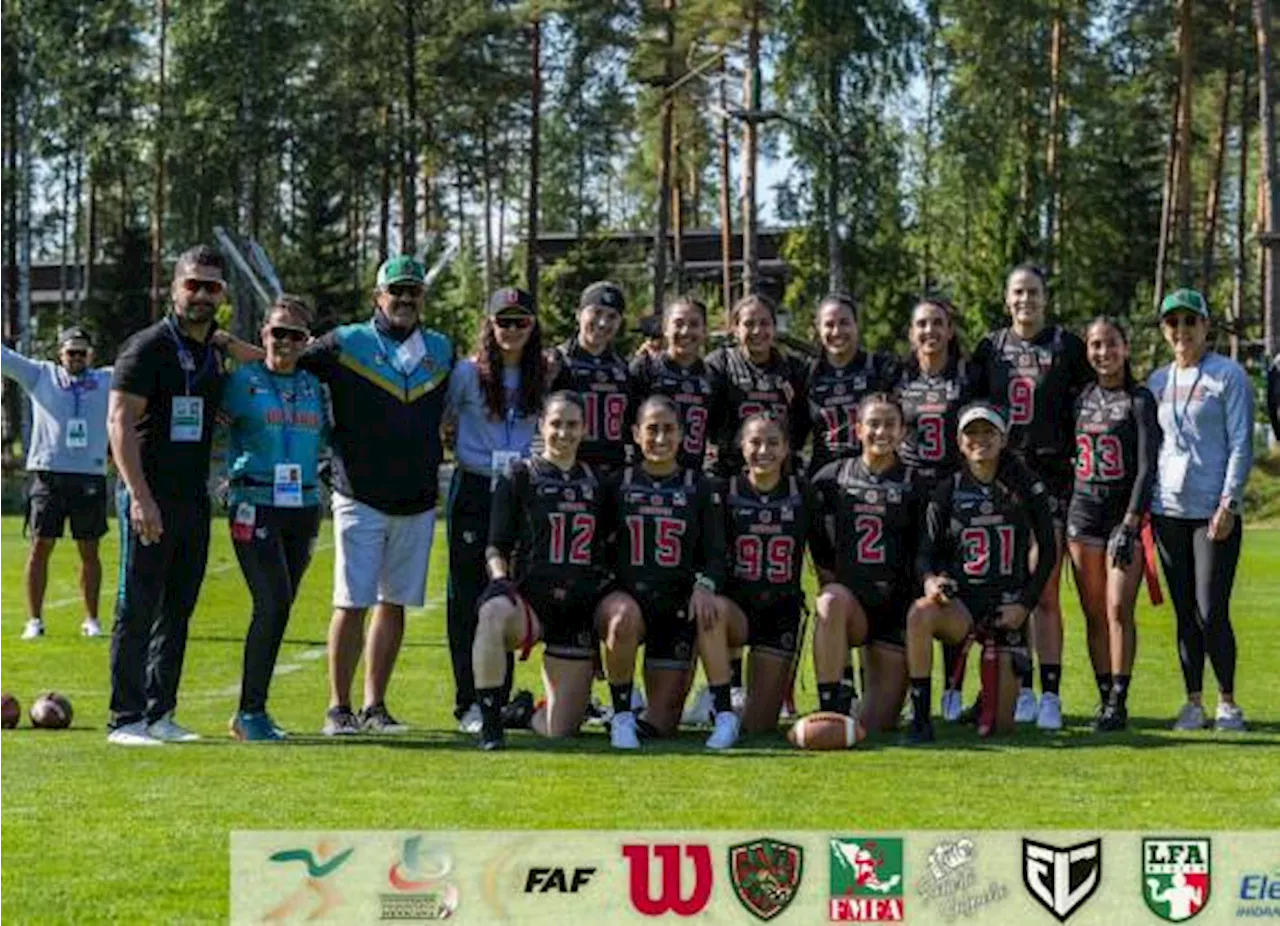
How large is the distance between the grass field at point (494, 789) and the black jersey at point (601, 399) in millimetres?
1334

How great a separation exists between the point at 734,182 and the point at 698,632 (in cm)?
5481

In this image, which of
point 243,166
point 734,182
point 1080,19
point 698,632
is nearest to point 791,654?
point 698,632

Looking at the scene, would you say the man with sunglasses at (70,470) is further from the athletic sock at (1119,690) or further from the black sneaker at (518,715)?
the athletic sock at (1119,690)

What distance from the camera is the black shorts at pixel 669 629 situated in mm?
9570

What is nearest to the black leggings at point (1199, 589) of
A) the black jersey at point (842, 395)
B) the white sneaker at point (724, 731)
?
the black jersey at point (842, 395)

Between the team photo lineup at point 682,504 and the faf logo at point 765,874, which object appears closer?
the faf logo at point 765,874

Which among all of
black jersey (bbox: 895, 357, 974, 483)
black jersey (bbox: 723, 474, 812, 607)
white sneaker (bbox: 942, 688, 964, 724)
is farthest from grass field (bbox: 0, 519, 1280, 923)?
black jersey (bbox: 895, 357, 974, 483)

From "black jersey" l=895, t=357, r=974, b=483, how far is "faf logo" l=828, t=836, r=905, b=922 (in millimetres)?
5010

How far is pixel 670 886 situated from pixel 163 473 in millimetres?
4798

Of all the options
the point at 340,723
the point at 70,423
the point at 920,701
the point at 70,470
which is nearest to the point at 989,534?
the point at 920,701

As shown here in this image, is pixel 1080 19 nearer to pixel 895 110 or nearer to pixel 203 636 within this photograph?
pixel 895 110

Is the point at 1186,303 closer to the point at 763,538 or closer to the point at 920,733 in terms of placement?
the point at 763,538

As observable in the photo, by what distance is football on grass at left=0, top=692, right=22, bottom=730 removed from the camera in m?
10.0

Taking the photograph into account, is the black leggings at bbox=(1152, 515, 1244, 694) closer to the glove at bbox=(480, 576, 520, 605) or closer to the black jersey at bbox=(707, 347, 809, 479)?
the black jersey at bbox=(707, 347, 809, 479)
